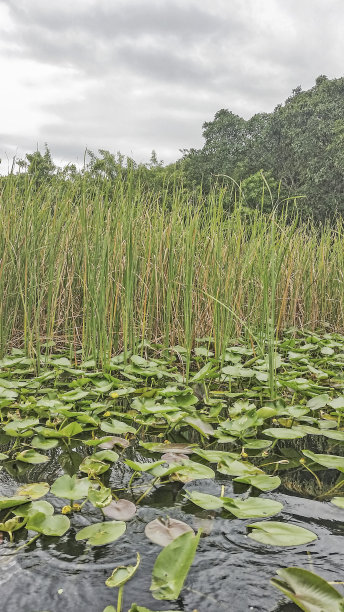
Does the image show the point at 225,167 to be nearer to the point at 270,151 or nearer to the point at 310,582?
the point at 270,151

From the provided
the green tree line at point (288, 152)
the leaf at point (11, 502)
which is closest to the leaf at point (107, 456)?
the leaf at point (11, 502)

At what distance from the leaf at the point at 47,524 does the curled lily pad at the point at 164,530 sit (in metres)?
0.14

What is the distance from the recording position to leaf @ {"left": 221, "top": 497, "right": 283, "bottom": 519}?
0.76 meters

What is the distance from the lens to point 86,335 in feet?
6.66

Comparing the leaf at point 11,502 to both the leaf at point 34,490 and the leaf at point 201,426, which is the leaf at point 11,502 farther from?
the leaf at point 201,426

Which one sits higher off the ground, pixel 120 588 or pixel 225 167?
pixel 225 167

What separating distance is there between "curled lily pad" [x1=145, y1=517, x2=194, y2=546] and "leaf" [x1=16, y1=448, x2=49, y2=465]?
414 mm

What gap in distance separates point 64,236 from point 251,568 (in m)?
1.84

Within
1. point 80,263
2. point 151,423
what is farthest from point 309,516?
point 80,263

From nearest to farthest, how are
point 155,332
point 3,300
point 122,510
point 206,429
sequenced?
Result: point 122,510, point 206,429, point 3,300, point 155,332

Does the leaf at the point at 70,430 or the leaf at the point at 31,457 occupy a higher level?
the leaf at the point at 70,430

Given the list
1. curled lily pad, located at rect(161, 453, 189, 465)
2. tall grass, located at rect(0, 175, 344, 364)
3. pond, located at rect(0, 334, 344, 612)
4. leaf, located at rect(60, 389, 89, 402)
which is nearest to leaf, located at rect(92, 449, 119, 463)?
pond, located at rect(0, 334, 344, 612)

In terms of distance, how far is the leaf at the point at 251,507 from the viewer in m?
0.76

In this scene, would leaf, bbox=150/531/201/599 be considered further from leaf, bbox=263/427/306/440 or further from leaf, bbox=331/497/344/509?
leaf, bbox=263/427/306/440
